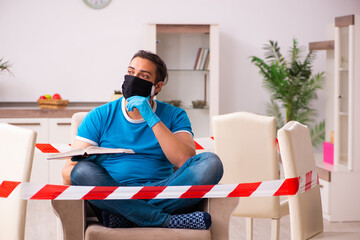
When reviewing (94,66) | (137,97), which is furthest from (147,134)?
(94,66)

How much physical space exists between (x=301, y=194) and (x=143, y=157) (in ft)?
2.46

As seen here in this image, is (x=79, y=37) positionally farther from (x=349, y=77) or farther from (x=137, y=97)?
(x=137, y=97)

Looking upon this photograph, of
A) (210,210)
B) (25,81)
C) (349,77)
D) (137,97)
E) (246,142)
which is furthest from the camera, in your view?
(25,81)

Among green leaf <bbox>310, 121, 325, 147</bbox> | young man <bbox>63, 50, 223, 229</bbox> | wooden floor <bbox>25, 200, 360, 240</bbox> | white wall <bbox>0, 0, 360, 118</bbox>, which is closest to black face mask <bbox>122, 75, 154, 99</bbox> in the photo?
young man <bbox>63, 50, 223, 229</bbox>

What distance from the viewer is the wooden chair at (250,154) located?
112 inches

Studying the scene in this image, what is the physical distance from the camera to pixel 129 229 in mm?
2037

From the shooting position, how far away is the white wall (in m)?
5.40

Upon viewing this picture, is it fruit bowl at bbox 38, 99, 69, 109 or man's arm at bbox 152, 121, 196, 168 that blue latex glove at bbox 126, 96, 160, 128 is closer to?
man's arm at bbox 152, 121, 196, 168

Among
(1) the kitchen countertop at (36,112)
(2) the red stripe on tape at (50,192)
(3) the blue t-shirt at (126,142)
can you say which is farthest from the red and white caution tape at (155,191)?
(1) the kitchen countertop at (36,112)

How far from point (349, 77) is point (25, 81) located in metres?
3.25

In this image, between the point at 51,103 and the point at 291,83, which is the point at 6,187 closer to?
the point at 51,103

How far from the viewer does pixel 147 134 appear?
7.72ft

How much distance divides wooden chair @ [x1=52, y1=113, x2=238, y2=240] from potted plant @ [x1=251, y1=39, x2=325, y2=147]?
10.8ft

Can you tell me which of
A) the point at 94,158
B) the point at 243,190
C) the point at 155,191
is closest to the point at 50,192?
the point at 94,158
